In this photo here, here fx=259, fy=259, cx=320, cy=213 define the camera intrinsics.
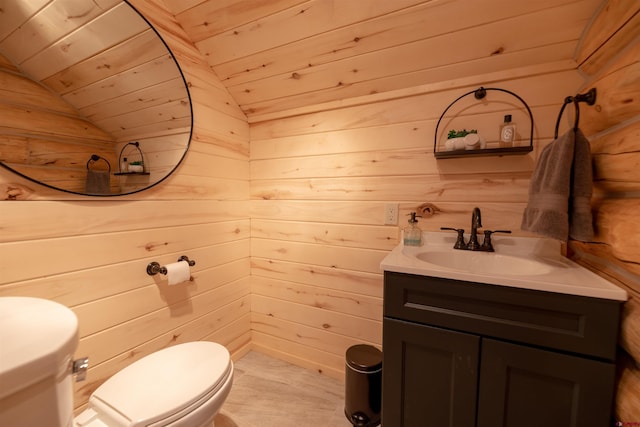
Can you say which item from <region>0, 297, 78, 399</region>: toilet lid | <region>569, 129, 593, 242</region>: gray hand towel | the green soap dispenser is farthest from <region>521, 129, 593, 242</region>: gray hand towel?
<region>0, 297, 78, 399</region>: toilet lid

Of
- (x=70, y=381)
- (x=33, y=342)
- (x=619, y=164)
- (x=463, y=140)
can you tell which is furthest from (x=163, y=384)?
(x=619, y=164)

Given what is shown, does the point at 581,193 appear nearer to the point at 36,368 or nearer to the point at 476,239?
the point at 476,239

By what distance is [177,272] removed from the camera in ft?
4.63

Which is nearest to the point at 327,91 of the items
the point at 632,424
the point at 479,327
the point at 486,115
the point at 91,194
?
the point at 486,115

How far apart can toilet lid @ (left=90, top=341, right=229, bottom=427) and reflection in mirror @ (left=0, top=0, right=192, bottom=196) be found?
0.79 m

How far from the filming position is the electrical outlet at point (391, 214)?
5.16 feet

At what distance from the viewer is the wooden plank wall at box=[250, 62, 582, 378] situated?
1.34m

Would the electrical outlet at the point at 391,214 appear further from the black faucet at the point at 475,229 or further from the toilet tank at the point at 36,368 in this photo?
the toilet tank at the point at 36,368

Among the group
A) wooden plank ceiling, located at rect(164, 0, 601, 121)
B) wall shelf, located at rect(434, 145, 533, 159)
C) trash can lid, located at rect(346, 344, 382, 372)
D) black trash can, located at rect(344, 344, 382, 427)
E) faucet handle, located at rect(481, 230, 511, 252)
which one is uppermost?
wooden plank ceiling, located at rect(164, 0, 601, 121)

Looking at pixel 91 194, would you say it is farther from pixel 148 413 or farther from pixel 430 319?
pixel 430 319

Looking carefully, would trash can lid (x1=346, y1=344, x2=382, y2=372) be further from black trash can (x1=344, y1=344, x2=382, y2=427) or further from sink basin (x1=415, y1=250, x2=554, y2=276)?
sink basin (x1=415, y1=250, x2=554, y2=276)

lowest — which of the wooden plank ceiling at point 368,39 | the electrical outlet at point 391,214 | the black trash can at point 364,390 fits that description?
the black trash can at point 364,390

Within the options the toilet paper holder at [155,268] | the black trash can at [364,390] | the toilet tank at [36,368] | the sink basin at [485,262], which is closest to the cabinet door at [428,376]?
the black trash can at [364,390]

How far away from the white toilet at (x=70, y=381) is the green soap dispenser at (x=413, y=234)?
3.57 ft
